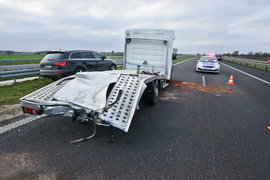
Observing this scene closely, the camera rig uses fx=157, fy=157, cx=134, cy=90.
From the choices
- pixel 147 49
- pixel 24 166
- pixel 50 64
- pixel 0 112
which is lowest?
pixel 24 166

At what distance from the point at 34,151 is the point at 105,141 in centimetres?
118

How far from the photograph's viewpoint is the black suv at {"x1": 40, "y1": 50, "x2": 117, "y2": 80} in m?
7.07

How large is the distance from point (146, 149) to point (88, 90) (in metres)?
1.51

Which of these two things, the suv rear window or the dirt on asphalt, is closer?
the dirt on asphalt

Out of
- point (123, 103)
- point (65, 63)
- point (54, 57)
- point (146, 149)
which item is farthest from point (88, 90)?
point (54, 57)

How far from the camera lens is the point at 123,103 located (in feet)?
9.07

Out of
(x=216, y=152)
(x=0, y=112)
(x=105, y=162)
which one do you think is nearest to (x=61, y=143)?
(x=105, y=162)

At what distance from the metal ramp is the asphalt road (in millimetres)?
585

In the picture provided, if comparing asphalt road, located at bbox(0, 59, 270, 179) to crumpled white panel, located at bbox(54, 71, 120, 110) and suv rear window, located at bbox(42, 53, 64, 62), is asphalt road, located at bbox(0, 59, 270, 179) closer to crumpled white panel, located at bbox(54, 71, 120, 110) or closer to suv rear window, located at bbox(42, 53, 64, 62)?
crumpled white panel, located at bbox(54, 71, 120, 110)

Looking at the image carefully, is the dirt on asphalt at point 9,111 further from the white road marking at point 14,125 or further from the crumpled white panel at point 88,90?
the crumpled white panel at point 88,90

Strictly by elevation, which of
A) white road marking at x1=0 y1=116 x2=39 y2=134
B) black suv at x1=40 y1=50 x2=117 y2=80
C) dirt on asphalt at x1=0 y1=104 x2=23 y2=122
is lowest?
white road marking at x1=0 y1=116 x2=39 y2=134

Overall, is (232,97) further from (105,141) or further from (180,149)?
(105,141)

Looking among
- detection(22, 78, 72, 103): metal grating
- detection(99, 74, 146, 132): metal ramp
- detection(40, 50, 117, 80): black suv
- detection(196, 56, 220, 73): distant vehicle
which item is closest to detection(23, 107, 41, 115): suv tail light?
detection(22, 78, 72, 103): metal grating

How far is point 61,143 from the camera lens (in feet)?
9.44
